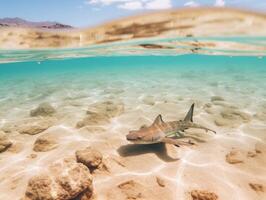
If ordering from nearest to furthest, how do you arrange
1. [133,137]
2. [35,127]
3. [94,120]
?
[133,137]
[35,127]
[94,120]

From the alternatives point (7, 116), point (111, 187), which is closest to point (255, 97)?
point (111, 187)

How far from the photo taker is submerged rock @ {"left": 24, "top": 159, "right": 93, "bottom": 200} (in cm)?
394

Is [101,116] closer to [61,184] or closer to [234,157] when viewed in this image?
[61,184]

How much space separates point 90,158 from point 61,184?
1.33 m

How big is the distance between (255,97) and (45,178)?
14.9m

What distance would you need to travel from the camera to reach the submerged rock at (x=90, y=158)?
528 cm

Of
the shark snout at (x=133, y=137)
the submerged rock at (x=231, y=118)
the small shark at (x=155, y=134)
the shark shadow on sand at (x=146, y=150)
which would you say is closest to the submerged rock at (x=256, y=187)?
the small shark at (x=155, y=134)

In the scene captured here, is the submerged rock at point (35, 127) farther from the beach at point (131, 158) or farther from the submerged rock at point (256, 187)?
the submerged rock at point (256, 187)

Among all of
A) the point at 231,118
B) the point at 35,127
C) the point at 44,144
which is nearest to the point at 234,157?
the point at 231,118

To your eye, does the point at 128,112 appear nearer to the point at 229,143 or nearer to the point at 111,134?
the point at 111,134

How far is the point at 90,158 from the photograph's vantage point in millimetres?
5305

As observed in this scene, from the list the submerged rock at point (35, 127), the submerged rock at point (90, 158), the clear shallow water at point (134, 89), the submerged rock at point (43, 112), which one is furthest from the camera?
the clear shallow water at point (134, 89)

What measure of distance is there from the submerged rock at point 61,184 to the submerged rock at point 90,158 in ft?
3.03

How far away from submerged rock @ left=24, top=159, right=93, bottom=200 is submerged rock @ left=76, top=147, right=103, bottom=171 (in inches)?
36.4
